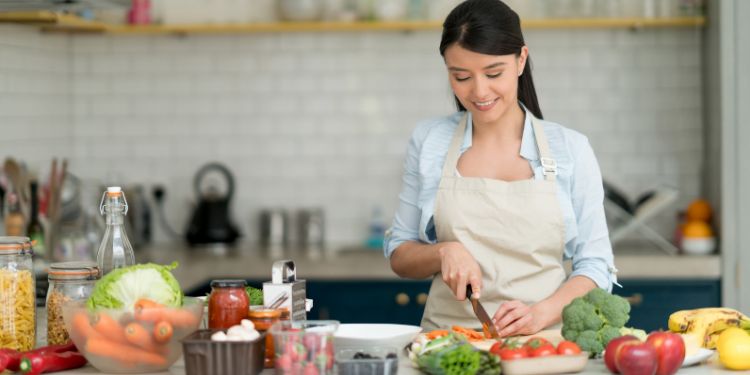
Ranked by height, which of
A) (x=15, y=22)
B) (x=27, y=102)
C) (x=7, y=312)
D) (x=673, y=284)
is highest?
(x=15, y=22)

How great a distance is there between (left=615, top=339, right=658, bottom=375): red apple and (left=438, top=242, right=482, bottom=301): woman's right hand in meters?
0.61

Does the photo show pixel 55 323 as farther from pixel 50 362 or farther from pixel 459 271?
pixel 459 271

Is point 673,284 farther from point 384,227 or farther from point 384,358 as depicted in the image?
point 384,358

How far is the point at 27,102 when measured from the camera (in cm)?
534

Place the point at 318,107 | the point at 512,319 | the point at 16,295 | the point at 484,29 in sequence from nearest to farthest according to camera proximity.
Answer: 1. the point at 16,295
2. the point at 512,319
3. the point at 484,29
4. the point at 318,107

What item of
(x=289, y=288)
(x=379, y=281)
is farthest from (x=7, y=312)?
(x=379, y=281)

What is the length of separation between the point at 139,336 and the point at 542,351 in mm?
846

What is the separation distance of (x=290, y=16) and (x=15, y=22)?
1.39 meters

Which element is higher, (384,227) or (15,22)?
(15,22)

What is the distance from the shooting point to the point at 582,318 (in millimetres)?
2387

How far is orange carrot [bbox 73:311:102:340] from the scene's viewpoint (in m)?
2.27

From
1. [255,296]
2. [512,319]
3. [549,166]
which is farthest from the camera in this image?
[549,166]

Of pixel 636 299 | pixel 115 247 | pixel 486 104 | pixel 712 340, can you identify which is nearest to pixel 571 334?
pixel 712 340

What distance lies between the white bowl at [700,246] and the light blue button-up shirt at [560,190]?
6.93ft
